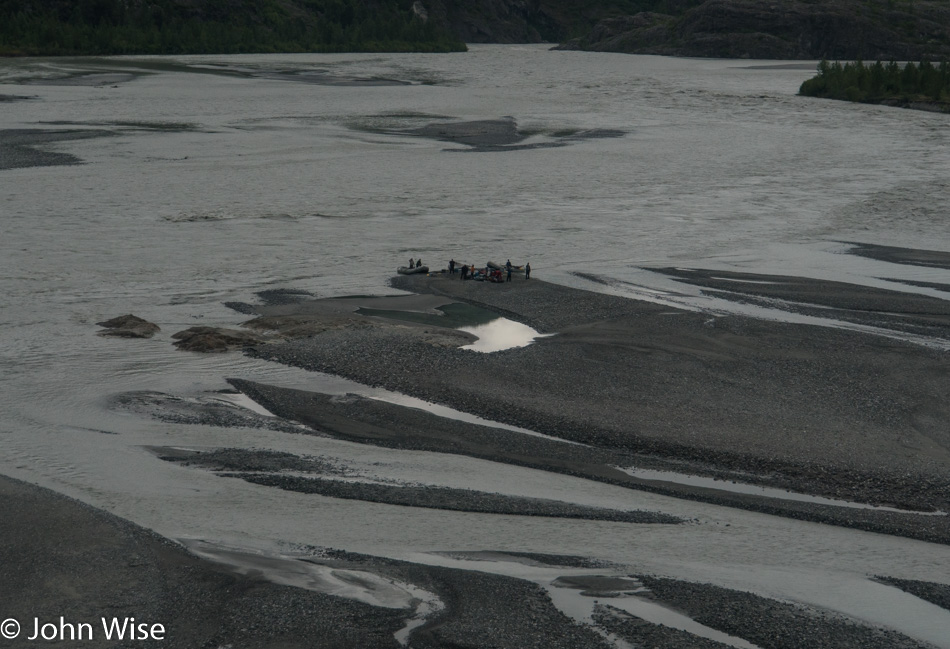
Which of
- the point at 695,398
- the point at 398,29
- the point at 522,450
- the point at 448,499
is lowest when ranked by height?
the point at 448,499

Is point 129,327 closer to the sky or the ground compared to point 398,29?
closer to the ground

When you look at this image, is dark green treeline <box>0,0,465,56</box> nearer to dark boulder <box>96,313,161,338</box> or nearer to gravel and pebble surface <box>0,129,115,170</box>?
gravel and pebble surface <box>0,129,115,170</box>

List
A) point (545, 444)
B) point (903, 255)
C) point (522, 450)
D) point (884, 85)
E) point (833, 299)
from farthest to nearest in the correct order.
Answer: point (884, 85) < point (903, 255) < point (833, 299) < point (545, 444) < point (522, 450)

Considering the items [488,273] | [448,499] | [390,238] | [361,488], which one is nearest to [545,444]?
[448,499]

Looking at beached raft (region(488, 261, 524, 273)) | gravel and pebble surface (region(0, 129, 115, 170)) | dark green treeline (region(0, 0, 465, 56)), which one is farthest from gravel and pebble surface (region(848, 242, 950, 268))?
dark green treeline (region(0, 0, 465, 56))

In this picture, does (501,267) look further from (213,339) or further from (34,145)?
(34,145)

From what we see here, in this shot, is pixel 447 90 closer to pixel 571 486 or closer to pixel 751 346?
pixel 751 346
